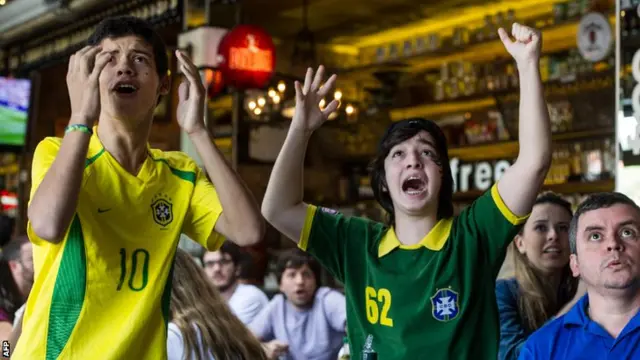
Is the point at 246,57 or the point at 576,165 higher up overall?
the point at 246,57

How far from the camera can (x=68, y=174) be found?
6.93ft

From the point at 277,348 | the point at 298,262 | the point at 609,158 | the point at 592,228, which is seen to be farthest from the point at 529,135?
the point at 609,158

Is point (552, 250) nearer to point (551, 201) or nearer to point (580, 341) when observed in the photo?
point (551, 201)

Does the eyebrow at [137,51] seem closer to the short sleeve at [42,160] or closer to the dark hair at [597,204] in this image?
the short sleeve at [42,160]

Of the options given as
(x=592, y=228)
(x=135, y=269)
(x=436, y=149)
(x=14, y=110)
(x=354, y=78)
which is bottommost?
(x=135, y=269)

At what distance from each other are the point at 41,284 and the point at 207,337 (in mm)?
1591

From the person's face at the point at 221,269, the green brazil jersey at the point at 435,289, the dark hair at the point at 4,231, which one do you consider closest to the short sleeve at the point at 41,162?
the green brazil jersey at the point at 435,289

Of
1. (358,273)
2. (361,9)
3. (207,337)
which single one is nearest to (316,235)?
(358,273)

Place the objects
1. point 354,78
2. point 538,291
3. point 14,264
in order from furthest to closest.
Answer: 1. point 354,78
2. point 14,264
3. point 538,291

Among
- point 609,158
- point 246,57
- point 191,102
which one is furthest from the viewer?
point 246,57

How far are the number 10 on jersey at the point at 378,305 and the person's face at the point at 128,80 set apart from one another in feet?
2.43

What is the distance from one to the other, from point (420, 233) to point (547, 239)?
1.04 m

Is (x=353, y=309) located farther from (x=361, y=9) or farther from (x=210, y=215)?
(x=361, y=9)

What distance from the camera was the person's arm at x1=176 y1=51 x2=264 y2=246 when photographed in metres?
2.39
